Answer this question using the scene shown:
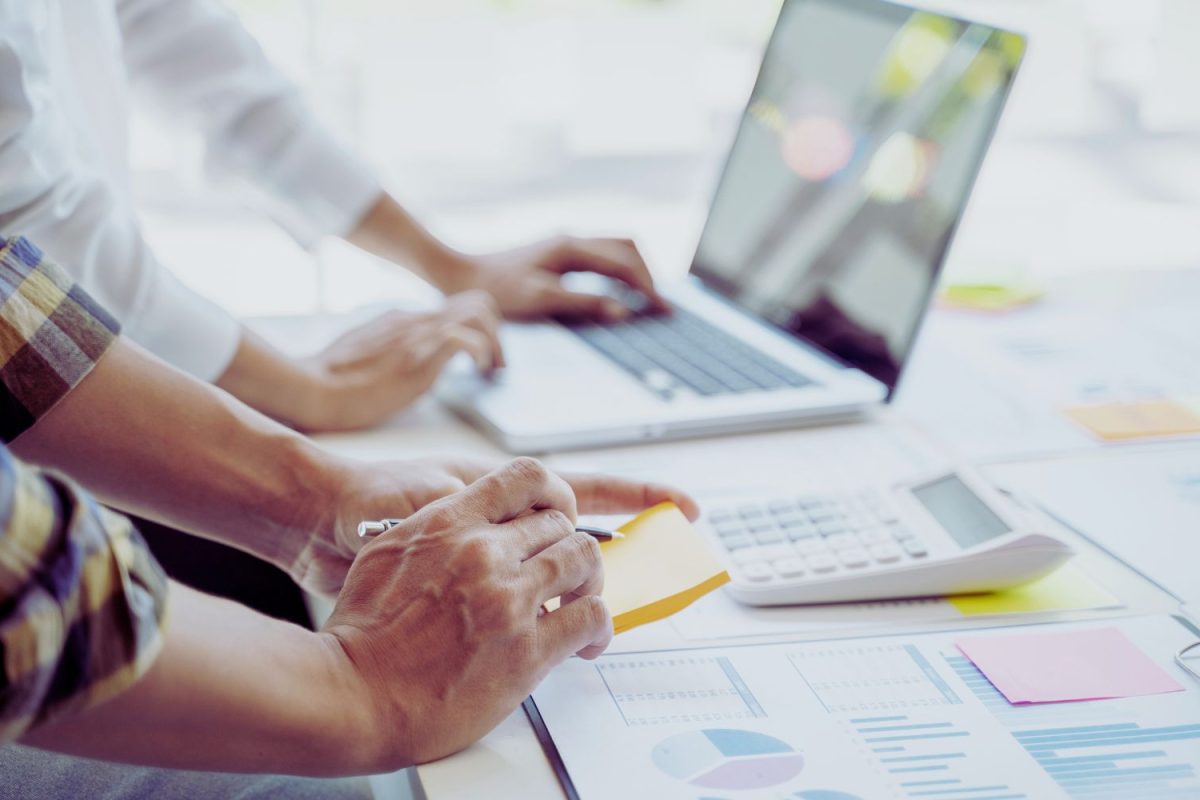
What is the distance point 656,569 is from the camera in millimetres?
728

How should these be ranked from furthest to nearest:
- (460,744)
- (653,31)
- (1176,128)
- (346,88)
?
1. (1176,128)
2. (653,31)
3. (346,88)
4. (460,744)

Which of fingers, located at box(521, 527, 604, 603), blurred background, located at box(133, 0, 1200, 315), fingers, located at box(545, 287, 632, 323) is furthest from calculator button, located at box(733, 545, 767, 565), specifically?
blurred background, located at box(133, 0, 1200, 315)

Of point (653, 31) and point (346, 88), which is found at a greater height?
point (653, 31)

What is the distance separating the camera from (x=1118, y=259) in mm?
1798

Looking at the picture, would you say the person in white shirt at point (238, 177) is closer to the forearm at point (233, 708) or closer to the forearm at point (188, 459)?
the forearm at point (188, 459)

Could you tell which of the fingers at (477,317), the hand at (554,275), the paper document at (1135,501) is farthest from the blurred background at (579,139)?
the paper document at (1135,501)

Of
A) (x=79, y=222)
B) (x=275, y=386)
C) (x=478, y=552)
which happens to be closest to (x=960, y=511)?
(x=478, y=552)

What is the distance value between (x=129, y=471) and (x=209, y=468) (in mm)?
49

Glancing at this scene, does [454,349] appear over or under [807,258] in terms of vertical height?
under

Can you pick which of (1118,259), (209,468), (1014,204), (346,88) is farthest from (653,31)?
(209,468)

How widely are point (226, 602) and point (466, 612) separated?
0.39 feet

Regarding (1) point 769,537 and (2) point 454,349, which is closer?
(1) point 769,537

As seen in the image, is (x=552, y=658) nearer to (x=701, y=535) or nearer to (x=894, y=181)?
(x=701, y=535)

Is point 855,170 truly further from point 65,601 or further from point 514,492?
point 65,601
